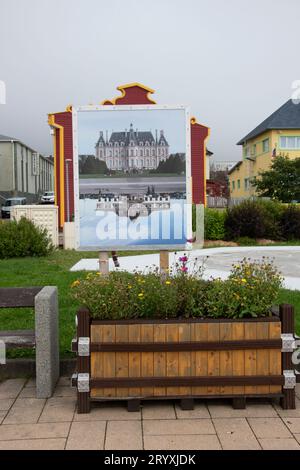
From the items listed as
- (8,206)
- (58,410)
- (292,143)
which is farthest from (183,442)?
(292,143)

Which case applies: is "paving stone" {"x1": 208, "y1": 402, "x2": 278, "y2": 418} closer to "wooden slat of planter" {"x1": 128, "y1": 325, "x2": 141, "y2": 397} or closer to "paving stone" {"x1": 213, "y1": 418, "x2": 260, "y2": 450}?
"paving stone" {"x1": 213, "y1": 418, "x2": 260, "y2": 450}

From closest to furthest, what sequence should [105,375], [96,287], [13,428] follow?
[13,428], [105,375], [96,287]

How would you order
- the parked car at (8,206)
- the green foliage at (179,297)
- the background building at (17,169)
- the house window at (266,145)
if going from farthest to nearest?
the background building at (17,169) < the house window at (266,145) < the parked car at (8,206) < the green foliage at (179,297)

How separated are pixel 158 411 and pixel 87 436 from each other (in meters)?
0.72

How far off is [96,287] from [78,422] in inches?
44.8

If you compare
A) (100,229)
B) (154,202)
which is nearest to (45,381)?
(100,229)

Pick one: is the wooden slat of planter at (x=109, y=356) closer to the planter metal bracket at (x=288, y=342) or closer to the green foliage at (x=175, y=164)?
the planter metal bracket at (x=288, y=342)

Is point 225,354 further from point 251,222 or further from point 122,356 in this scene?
point 251,222

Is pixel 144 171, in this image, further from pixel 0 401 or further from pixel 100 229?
pixel 0 401

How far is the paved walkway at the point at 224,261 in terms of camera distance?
1168 centimetres

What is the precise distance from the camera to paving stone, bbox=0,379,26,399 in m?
5.02

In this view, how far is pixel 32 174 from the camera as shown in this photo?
7994cm

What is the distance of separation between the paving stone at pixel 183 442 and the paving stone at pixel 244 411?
450mm

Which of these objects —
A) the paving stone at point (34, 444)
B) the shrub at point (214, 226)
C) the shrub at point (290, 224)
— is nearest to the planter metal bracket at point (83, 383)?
the paving stone at point (34, 444)
